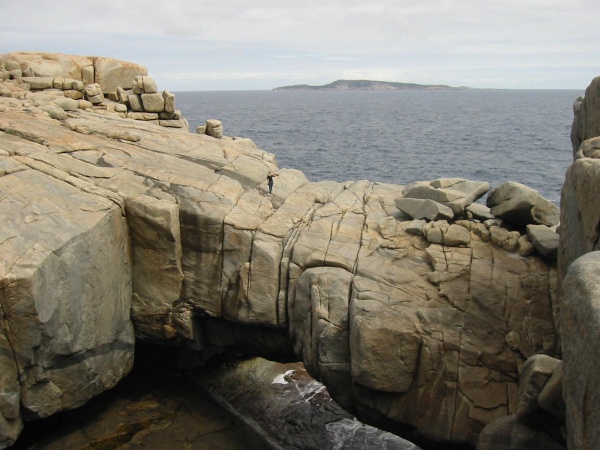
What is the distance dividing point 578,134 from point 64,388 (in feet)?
50.0

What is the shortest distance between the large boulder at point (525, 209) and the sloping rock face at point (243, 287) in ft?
3.81

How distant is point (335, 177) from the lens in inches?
1925

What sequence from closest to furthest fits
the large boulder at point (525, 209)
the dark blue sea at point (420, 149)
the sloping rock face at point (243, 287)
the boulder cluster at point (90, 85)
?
1. the sloping rock face at point (243, 287)
2. the large boulder at point (525, 209)
3. the boulder cluster at point (90, 85)
4. the dark blue sea at point (420, 149)

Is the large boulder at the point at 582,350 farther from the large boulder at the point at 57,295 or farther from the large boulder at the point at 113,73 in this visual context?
the large boulder at the point at 113,73

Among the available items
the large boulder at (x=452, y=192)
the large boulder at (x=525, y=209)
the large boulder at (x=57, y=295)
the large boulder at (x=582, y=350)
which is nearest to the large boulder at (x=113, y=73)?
the large boulder at (x=57, y=295)

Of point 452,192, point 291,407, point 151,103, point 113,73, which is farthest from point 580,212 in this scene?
point 113,73

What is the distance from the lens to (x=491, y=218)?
1758 centimetres

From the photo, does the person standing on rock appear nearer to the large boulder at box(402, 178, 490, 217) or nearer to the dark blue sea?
the large boulder at box(402, 178, 490, 217)

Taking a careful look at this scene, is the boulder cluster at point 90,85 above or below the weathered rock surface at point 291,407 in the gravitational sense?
above

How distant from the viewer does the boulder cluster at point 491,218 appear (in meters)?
16.3

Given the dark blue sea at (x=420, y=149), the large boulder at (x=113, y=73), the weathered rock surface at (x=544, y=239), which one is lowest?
the dark blue sea at (x=420, y=149)

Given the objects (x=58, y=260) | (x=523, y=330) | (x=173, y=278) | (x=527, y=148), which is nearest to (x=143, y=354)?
(x=173, y=278)

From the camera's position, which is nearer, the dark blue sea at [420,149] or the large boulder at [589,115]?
the large boulder at [589,115]

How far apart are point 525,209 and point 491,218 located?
1066 millimetres
